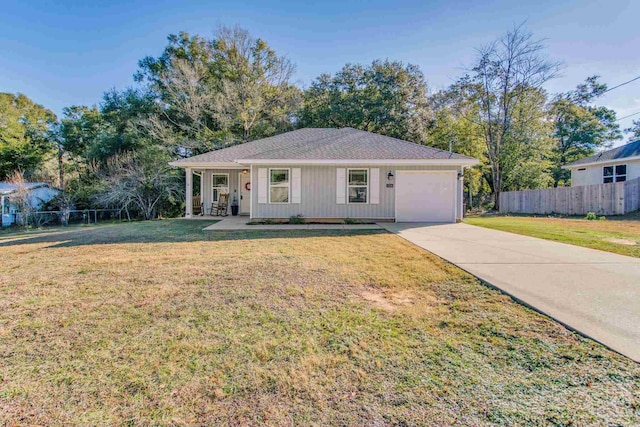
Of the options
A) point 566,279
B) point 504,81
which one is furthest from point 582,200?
point 566,279

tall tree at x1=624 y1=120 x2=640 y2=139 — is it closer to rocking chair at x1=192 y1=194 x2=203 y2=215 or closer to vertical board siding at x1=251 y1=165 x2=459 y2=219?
vertical board siding at x1=251 y1=165 x2=459 y2=219

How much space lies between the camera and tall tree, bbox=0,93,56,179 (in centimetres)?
1975

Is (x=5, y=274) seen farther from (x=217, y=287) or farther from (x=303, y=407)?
(x=303, y=407)

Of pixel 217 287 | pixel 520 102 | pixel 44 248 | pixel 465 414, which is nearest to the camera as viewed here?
pixel 465 414

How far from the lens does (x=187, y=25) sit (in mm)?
21172

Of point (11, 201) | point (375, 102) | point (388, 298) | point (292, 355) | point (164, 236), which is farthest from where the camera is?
point (375, 102)

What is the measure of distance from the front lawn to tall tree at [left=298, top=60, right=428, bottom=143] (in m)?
18.2

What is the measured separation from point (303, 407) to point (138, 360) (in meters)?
1.37

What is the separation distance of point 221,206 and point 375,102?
43.1 ft

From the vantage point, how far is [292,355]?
7.66 feet

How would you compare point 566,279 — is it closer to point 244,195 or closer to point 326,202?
point 326,202

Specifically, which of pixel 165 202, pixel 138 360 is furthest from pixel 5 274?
pixel 165 202

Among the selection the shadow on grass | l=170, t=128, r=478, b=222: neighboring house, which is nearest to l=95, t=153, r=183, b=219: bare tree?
l=170, t=128, r=478, b=222: neighboring house

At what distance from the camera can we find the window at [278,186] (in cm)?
1124
